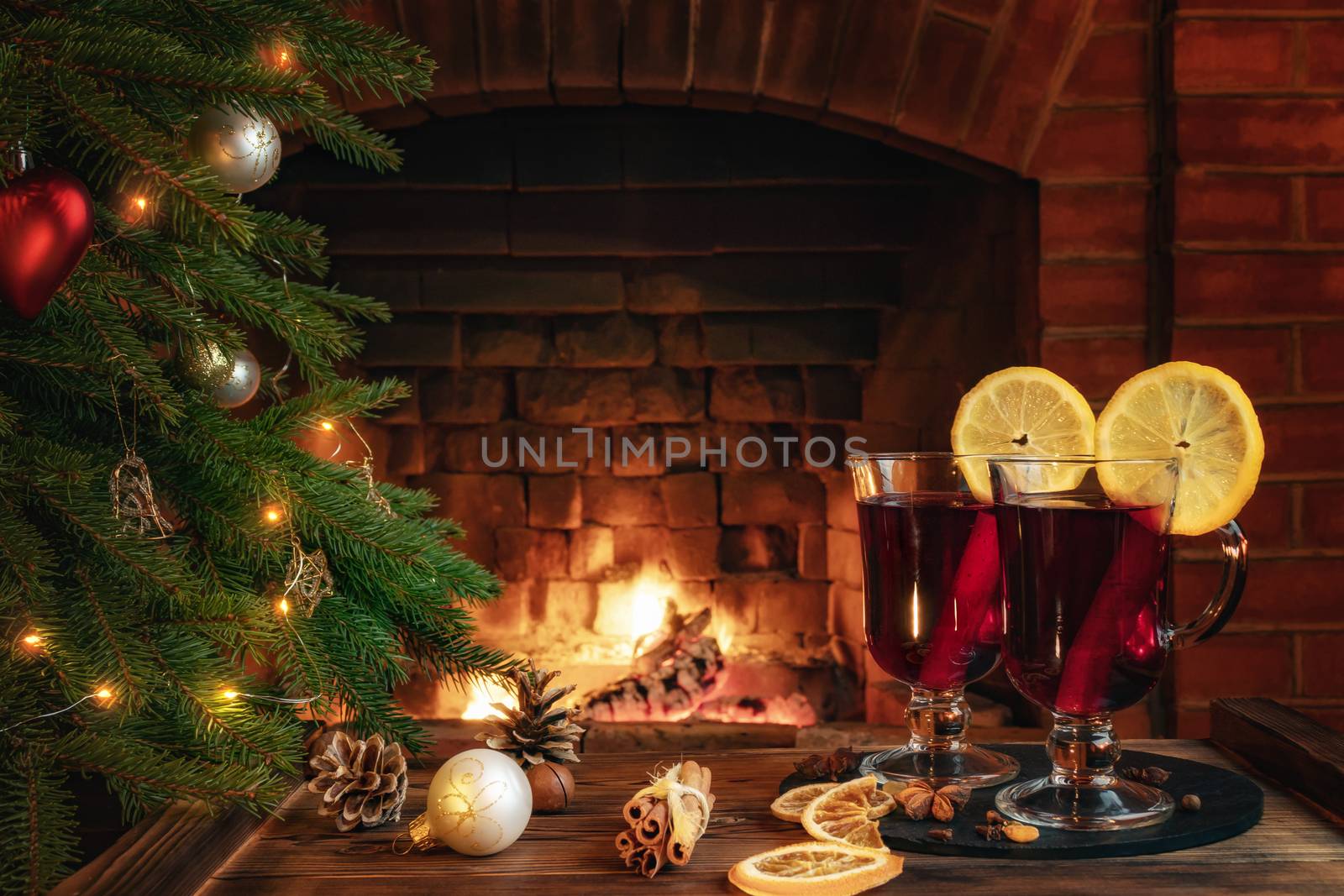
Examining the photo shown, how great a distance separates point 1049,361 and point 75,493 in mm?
1279

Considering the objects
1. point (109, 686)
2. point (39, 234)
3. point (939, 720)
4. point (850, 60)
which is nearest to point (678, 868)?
point (939, 720)

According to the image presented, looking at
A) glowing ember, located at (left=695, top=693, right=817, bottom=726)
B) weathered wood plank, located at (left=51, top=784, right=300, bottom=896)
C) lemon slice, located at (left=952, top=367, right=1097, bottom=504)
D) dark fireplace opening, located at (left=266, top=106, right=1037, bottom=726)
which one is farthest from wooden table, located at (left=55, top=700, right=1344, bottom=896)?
glowing ember, located at (left=695, top=693, right=817, bottom=726)

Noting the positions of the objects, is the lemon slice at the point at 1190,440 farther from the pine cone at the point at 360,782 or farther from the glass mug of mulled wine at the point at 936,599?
the pine cone at the point at 360,782

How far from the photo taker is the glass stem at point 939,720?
2.56 feet

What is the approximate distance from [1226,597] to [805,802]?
0.92ft

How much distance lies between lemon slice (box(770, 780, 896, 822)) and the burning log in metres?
1.39

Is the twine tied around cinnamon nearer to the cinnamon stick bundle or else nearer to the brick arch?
the cinnamon stick bundle

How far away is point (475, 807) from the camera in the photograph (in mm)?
638

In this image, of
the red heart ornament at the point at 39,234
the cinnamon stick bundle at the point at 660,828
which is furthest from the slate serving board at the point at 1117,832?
the red heart ornament at the point at 39,234

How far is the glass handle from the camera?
0.68 metres

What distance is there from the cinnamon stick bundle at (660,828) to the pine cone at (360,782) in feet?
0.51

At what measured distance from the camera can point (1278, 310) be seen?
60.6 inches

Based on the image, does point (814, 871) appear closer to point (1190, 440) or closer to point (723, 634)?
point (1190, 440)

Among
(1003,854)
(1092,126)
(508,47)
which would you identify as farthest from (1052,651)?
(508,47)
